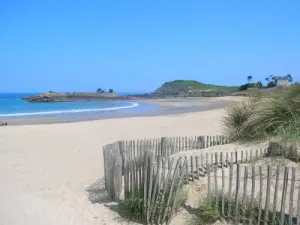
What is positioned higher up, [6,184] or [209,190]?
[209,190]

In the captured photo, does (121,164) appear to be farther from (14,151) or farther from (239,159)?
(14,151)

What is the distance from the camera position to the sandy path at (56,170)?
22.5ft

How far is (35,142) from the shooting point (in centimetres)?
1661

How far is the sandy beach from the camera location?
6.85 meters

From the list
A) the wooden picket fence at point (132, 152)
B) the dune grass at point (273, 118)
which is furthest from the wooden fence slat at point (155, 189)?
the dune grass at point (273, 118)

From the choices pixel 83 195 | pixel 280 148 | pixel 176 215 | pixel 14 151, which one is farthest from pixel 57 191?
pixel 14 151

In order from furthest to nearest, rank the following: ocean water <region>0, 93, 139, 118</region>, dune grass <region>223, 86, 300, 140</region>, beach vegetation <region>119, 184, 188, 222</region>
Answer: ocean water <region>0, 93, 139, 118</region> < dune grass <region>223, 86, 300, 140</region> < beach vegetation <region>119, 184, 188, 222</region>

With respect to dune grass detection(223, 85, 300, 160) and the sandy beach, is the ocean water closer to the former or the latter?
the sandy beach

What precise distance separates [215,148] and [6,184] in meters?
5.09

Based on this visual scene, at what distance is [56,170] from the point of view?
11.3 meters

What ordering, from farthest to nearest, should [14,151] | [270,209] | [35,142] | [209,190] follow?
[35,142], [14,151], [209,190], [270,209]

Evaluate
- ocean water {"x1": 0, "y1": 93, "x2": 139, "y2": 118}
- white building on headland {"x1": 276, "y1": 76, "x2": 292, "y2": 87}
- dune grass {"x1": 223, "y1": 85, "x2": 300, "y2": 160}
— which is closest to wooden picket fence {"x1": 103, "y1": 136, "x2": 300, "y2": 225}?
dune grass {"x1": 223, "y1": 85, "x2": 300, "y2": 160}

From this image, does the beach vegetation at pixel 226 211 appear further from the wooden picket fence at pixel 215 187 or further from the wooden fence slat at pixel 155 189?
the wooden fence slat at pixel 155 189

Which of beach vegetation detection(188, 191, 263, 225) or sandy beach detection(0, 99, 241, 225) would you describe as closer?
beach vegetation detection(188, 191, 263, 225)
